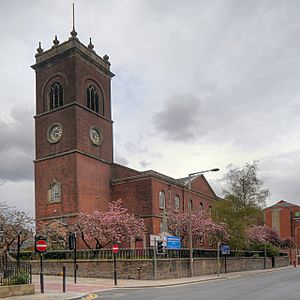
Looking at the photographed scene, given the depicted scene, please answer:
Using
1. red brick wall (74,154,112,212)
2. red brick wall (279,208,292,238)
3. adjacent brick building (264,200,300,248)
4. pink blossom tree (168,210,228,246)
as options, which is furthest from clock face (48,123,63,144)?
red brick wall (279,208,292,238)

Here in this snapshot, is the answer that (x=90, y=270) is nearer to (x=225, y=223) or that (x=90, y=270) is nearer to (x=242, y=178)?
(x=225, y=223)

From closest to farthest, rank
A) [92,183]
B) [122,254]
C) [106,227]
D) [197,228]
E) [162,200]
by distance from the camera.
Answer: [122,254] → [106,227] → [197,228] → [92,183] → [162,200]

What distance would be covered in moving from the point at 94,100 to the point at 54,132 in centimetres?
613

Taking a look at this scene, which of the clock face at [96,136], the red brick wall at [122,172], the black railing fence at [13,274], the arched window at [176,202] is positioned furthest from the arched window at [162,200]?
the black railing fence at [13,274]

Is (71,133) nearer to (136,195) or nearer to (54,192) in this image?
(54,192)

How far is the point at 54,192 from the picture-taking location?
50.0m

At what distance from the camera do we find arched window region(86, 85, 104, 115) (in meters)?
53.4

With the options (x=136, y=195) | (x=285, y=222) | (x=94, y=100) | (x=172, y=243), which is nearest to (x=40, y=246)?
(x=172, y=243)

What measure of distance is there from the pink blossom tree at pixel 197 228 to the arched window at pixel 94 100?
15227mm

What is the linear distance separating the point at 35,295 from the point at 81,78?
35.2 meters

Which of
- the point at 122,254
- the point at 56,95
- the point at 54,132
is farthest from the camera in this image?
the point at 56,95

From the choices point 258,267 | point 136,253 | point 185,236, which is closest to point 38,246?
point 136,253

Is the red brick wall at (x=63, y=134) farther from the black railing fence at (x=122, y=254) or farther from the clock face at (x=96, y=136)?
the black railing fence at (x=122, y=254)

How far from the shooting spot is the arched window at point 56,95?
2070 inches
